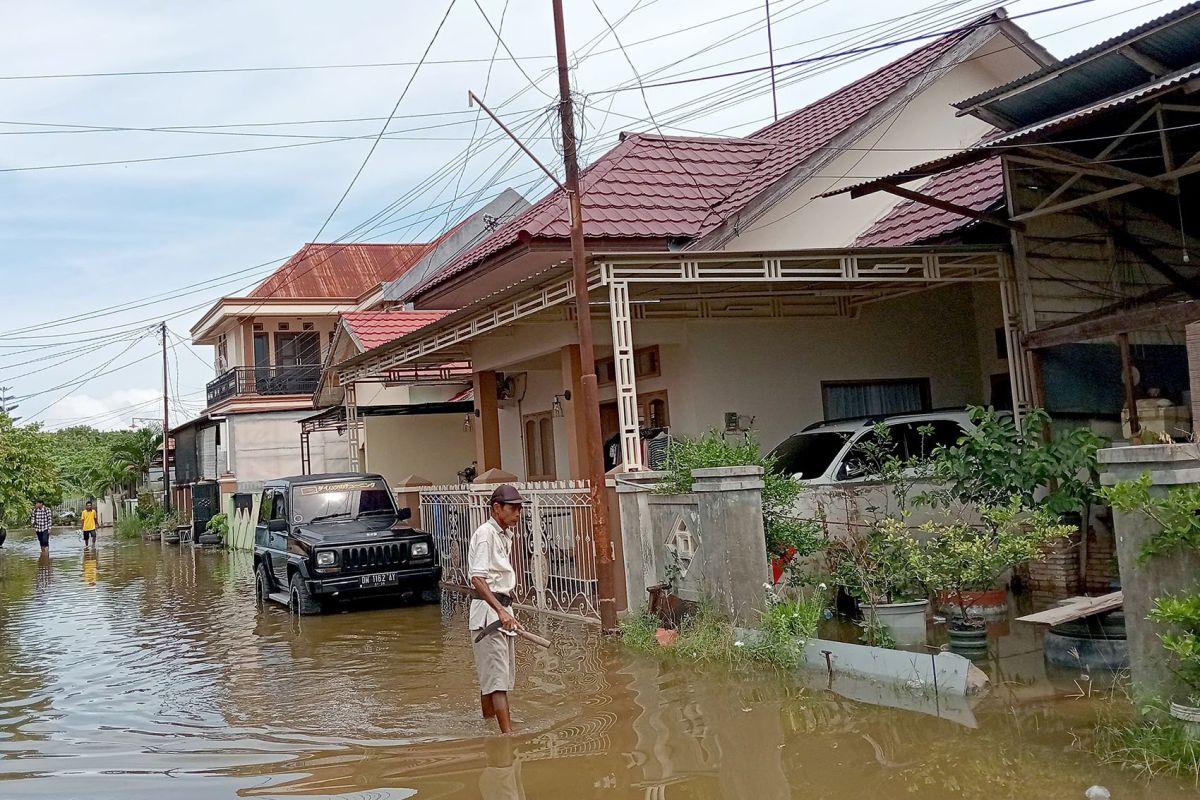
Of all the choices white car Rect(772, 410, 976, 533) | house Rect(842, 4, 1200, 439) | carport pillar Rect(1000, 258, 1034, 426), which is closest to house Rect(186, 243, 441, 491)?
white car Rect(772, 410, 976, 533)

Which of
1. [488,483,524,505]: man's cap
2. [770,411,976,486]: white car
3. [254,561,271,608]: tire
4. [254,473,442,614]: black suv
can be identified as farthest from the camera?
[254,561,271,608]: tire

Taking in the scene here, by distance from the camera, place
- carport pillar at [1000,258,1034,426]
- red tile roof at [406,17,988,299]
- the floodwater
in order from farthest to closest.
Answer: red tile roof at [406,17,988,299] → carport pillar at [1000,258,1034,426] → the floodwater

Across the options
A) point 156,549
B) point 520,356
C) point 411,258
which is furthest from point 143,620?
point 411,258

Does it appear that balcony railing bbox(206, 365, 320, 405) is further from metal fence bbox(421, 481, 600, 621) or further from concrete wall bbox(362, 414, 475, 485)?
metal fence bbox(421, 481, 600, 621)

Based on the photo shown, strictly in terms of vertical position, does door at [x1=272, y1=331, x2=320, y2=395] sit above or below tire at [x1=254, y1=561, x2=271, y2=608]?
above

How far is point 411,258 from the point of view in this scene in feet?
136

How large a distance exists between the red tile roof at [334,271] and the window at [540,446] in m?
17.9

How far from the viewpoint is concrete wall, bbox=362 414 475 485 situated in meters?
22.8

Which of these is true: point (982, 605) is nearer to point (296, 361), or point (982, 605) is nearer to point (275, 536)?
point (275, 536)

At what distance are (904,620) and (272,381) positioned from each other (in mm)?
30905

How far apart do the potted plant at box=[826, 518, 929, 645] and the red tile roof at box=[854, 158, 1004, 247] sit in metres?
5.28

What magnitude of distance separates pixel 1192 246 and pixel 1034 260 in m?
2.56

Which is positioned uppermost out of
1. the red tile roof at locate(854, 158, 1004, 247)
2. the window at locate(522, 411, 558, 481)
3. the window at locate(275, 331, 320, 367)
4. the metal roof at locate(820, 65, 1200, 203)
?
the window at locate(275, 331, 320, 367)

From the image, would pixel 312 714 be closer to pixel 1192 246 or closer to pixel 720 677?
pixel 720 677
